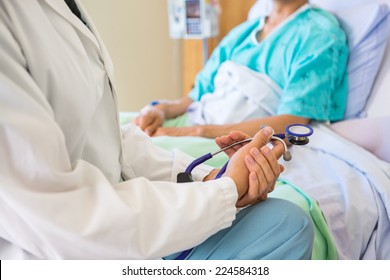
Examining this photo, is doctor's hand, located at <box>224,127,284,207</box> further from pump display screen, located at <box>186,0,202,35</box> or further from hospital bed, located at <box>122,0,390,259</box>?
pump display screen, located at <box>186,0,202,35</box>

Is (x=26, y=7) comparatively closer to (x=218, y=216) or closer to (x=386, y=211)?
(x=218, y=216)

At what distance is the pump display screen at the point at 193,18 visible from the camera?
1.89 m

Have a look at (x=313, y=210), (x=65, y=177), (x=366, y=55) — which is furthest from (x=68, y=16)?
(x=366, y=55)

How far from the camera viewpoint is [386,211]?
881 mm

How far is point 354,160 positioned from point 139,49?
133cm

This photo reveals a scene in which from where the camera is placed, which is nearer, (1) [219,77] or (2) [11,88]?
(2) [11,88]

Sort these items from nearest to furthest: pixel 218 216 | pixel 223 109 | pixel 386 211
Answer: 1. pixel 218 216
2. pixel 386 211
3. pixel 223 109

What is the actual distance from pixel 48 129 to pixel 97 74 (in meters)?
0.17

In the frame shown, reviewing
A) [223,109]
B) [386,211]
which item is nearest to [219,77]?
[223,109]

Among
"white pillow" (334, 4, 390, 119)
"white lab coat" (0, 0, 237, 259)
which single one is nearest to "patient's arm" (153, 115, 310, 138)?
"white pillow" (334, 4, 390, 119)

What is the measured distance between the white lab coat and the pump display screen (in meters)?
1.40

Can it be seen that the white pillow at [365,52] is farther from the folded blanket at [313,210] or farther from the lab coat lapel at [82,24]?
the lab coat lapel at [82,24]

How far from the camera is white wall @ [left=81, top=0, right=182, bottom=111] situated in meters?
1.61

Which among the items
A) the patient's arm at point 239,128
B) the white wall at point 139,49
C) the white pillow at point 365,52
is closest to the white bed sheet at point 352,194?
the patient's arm at point 239,128
